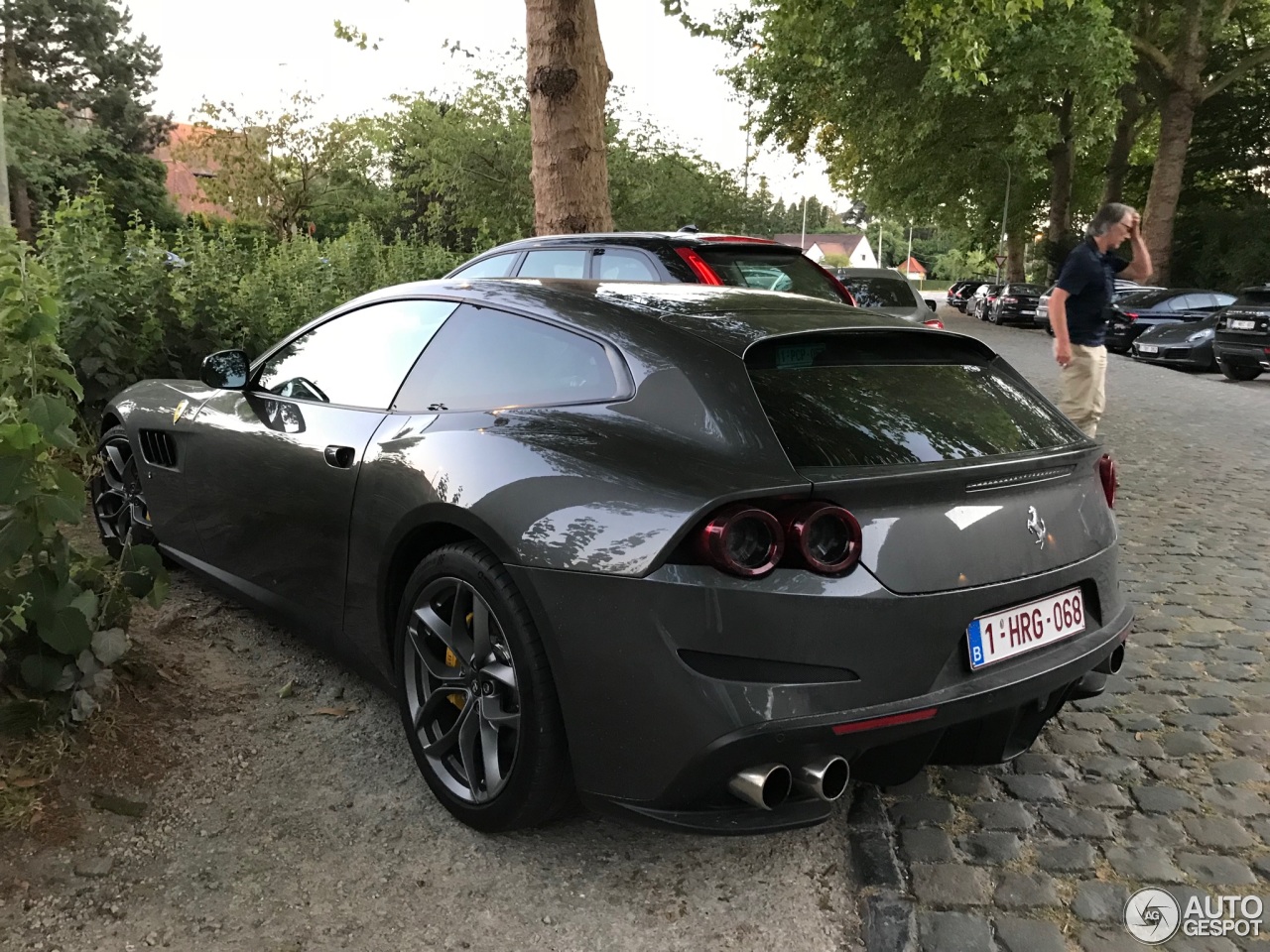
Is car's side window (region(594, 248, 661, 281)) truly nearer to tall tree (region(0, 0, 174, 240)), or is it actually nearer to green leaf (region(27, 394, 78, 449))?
green leaf (region(27, 394, 78, 449))

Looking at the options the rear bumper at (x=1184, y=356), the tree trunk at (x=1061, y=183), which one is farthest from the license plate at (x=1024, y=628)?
the tree trunk at (x=1061, y=183)

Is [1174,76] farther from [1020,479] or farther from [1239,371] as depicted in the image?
[1020,479]

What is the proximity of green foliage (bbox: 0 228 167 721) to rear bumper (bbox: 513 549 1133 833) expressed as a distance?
1437 millimetres

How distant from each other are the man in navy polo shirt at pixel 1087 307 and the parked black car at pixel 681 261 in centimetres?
149

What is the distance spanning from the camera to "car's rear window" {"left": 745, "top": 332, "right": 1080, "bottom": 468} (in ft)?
8.22

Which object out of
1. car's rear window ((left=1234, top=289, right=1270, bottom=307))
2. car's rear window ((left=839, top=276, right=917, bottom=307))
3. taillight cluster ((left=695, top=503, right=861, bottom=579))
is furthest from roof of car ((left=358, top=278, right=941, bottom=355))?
car's rear window ((left=1234, top=289, right=1270, bottom=307))

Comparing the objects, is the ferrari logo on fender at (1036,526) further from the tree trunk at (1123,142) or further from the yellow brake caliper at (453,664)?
the tree trunk at (1123,142)

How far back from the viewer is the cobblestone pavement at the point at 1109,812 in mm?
2486

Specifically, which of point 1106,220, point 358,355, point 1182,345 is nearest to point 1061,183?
point 1182,345

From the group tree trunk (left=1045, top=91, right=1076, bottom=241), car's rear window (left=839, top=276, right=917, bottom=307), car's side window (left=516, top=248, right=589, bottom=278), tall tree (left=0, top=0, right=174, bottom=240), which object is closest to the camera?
car's side window (left=516, top=248, right=589, bottom=278)

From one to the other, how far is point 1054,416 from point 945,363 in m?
0.42

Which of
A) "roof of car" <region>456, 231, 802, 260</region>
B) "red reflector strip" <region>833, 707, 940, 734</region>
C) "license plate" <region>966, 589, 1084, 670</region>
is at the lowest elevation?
"red reflector strip" <region>833, 707, 940, 734</region>

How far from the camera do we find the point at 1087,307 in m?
6.89

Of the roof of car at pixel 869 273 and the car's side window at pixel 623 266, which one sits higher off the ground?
the car's side window at pixel 623 266
